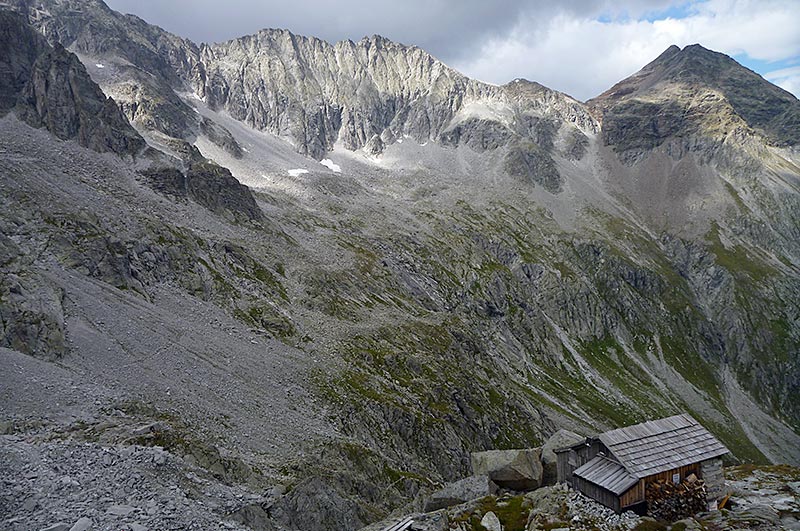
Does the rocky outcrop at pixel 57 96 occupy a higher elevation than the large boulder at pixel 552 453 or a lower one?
higher

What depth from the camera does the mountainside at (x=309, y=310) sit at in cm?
3581

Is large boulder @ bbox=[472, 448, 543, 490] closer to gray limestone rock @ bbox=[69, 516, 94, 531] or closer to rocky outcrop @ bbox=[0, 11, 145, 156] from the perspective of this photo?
gray limestone rock @ bbox=[69, 516, 94, 531]

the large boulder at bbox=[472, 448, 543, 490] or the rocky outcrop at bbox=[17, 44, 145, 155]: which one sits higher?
the rocky outcrop at bbox=[17, 44, 145, 155]

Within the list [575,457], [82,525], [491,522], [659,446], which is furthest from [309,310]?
[659,446]

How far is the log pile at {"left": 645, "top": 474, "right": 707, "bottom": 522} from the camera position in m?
24.1

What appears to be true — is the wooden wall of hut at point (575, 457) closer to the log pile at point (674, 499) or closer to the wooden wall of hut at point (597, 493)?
the wooden wall of hut at point (597, 493)

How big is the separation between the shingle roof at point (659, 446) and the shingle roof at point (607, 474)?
397 millimetres

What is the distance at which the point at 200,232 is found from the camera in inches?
3201

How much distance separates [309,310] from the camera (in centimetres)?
7550

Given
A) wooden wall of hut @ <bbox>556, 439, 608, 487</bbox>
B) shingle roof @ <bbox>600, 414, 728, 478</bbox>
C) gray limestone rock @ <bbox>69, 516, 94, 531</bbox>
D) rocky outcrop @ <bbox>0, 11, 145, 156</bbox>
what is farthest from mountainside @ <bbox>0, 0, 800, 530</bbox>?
shingle roof @ <bbox>600, 414, 728, 478</bbox>

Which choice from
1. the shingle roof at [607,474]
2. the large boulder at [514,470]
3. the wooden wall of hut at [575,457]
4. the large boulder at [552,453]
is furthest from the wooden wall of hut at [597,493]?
the large boulder at [514,470]

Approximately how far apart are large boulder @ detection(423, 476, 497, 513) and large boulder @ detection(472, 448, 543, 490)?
495 mm

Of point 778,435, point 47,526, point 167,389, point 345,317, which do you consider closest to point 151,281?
point 167,389

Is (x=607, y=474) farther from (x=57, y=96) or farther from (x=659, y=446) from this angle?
(x=57, y=96)
